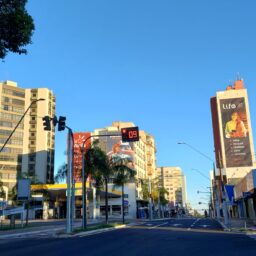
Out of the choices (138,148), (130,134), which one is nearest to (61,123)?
(130,134)

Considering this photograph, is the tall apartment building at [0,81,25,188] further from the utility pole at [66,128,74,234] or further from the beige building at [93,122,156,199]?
the utility pole at [66,128,74,234]

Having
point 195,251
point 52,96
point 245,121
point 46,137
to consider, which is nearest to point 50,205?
point 46,137

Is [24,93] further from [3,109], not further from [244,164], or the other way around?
[244,164]

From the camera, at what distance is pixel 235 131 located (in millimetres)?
134500

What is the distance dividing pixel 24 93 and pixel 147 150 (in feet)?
147

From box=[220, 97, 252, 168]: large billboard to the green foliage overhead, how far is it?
417ft

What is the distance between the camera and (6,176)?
129500 mm

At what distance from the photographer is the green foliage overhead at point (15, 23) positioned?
34.3 ft

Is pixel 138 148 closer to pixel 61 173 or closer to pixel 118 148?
pixel 118 148

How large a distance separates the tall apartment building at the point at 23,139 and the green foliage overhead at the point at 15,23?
120 meters

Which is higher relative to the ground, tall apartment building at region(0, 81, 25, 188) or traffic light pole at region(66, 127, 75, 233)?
tall apartment building at region(0, 81, 25, 188)

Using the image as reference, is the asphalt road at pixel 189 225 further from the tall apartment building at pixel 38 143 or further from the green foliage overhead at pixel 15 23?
the tall apartment building at pixel 38 143

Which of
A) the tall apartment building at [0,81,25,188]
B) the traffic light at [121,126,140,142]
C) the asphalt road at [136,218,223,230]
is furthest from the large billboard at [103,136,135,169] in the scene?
the traffic light at [121,126,140,142]

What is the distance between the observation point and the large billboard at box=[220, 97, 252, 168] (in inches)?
5231
